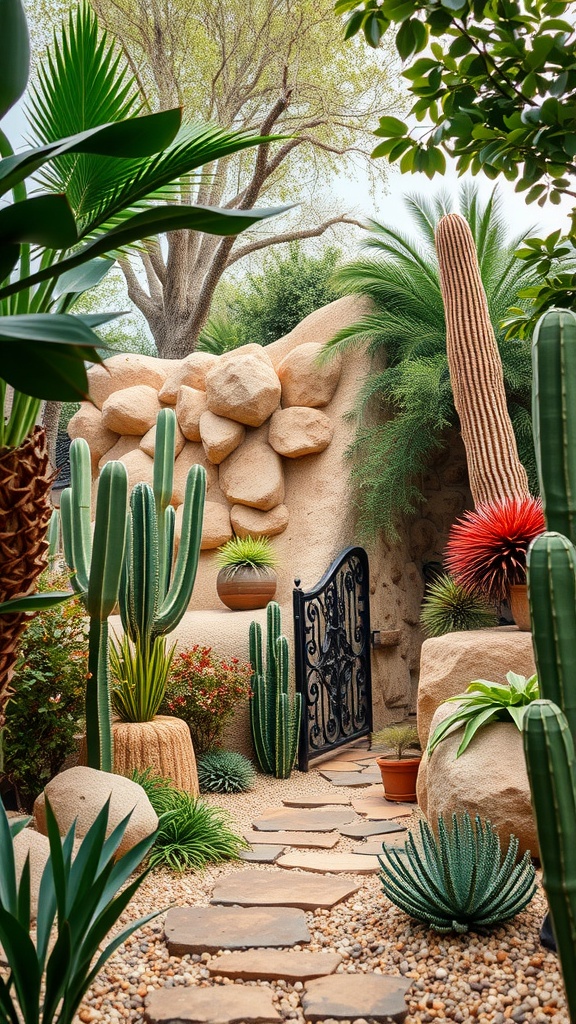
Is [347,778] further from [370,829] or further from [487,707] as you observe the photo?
[487,707]

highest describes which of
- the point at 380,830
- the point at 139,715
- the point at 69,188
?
the point at 69,188

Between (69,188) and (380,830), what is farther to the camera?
(380,830)

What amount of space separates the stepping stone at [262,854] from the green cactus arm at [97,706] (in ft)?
2.71

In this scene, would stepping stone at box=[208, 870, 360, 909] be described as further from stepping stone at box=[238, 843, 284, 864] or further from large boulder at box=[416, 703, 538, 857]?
large boulder at box=[416, 703, 538, 857]

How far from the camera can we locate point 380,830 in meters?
4.78

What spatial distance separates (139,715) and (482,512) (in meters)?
2.36

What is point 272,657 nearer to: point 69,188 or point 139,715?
point 139,715

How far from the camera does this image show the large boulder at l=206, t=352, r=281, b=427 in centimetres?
777

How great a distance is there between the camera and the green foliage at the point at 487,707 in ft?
12.0

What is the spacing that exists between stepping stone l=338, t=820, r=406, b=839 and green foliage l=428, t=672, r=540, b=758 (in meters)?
1.05

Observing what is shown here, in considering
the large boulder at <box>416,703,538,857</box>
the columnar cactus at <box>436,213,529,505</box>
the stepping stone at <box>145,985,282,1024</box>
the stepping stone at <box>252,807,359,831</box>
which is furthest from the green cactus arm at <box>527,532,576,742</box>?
the columnar cactus at <box>436,213,529,505</box>

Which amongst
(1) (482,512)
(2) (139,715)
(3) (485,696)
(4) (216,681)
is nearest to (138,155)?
(3) (485,696)

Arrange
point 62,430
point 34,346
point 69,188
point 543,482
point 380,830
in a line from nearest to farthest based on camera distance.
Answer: point 34,346 → point 543,482 → point 69,188 → point 380,830 → point 62,430

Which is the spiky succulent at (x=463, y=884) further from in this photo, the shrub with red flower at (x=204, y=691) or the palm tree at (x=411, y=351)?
the palm tree at (x=411, y=351)
